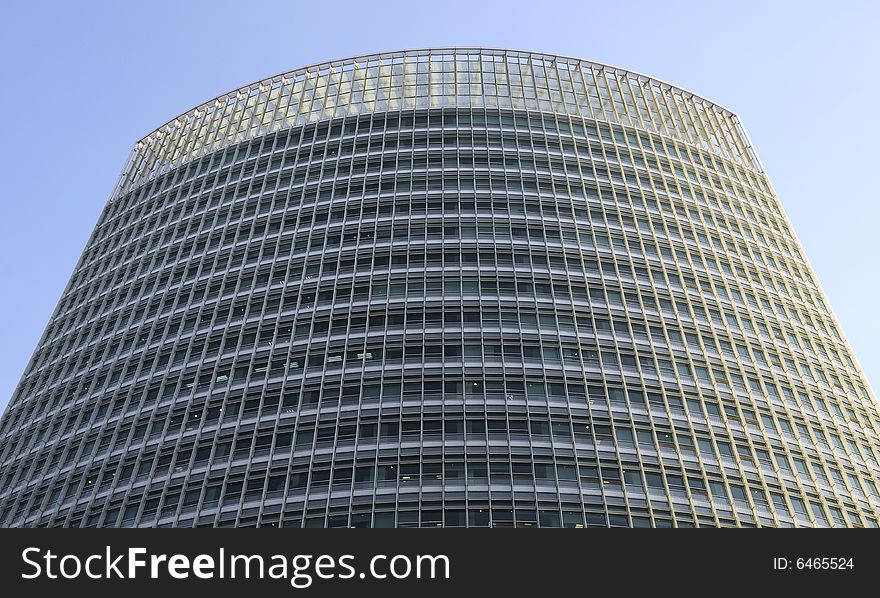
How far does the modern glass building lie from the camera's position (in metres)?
82.7

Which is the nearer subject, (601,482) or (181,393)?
(601,482)

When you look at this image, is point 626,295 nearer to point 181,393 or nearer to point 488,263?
point 488,263

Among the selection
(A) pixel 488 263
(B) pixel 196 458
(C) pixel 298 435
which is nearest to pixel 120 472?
(B) pixel 196 458

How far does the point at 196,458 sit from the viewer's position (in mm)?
86750

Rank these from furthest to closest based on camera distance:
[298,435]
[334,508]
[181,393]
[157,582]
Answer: [181,393] < [298,435] < [334,508] < [157,582]

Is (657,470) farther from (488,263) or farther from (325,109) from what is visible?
(325,109)

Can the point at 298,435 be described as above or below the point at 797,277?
below

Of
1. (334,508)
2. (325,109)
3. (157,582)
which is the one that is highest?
(325,109)

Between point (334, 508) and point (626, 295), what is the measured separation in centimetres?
3440

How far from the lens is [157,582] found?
27172mm

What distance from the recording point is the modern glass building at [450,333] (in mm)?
82688

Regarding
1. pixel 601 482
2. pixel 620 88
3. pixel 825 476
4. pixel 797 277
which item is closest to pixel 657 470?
pixel 601 482

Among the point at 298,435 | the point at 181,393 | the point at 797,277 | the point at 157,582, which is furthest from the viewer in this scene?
the point at 797,277

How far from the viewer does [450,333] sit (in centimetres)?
9156
